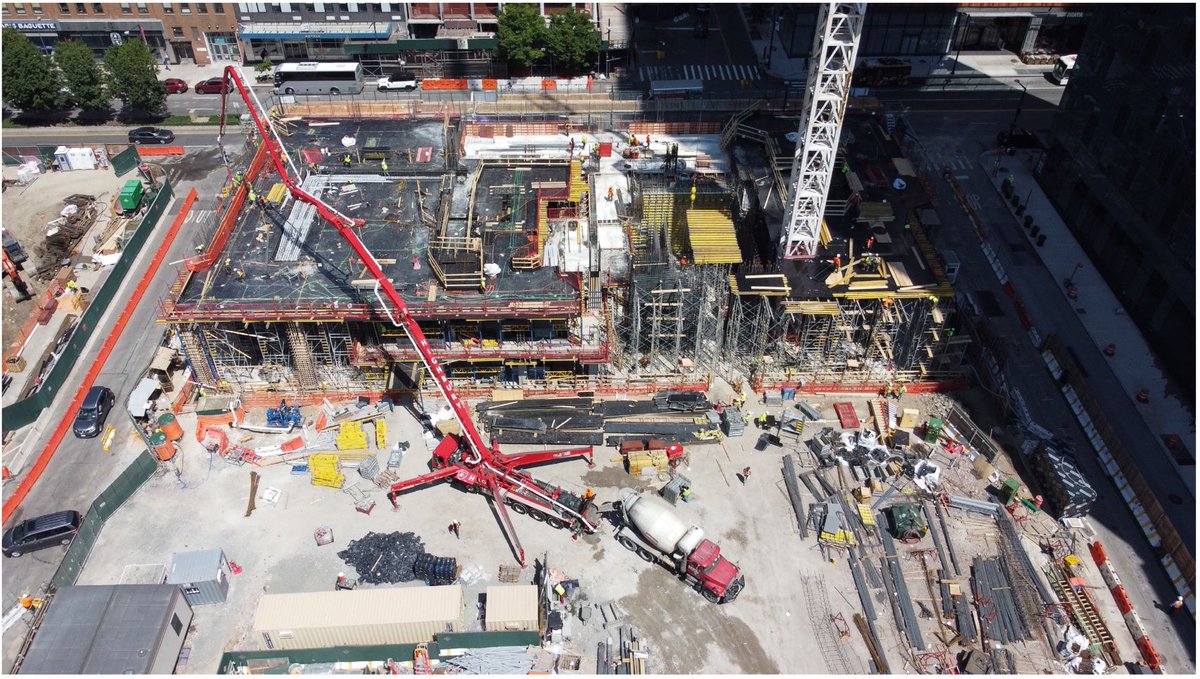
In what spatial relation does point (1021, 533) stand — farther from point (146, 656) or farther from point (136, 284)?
point (136, 284)

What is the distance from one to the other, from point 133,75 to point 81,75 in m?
5.55

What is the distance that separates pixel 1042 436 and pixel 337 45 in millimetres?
90161

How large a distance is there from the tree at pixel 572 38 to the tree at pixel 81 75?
4961cm

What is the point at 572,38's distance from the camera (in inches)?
3733

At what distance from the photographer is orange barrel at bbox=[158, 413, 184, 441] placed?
54.4m

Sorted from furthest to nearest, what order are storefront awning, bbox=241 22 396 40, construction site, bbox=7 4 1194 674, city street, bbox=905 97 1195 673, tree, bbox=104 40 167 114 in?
storefront awning, bbox=241 22 396 40
tree, bbox=104 40 167 114
city street, bbox=905 97 1195 673
construction site, bbox=7 4 1194 674

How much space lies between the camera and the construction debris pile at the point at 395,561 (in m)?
47.0

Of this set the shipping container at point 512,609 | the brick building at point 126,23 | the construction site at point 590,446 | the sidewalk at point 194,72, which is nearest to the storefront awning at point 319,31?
the brick building at point 126,23

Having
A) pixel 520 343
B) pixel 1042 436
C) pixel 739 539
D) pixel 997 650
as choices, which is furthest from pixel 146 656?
pixel 1042 436

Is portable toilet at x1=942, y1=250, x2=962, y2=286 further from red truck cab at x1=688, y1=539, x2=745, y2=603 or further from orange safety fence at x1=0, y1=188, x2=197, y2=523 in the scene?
orange safety fence at x1=0, y1=188, x2=197, y2=523

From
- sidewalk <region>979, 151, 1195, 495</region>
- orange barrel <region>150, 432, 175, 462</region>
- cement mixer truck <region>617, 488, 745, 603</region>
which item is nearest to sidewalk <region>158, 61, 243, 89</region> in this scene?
orange barrel <region>150, 432, 175, 462</region>

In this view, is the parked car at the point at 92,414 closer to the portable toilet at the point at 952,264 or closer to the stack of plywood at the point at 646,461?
the stack of plywood at the point at 646,461

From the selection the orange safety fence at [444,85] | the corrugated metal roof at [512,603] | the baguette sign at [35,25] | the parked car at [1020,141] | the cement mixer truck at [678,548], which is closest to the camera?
the corrugated metal roof at [512,603]

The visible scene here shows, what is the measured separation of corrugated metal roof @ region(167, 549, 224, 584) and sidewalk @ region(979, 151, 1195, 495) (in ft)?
195
